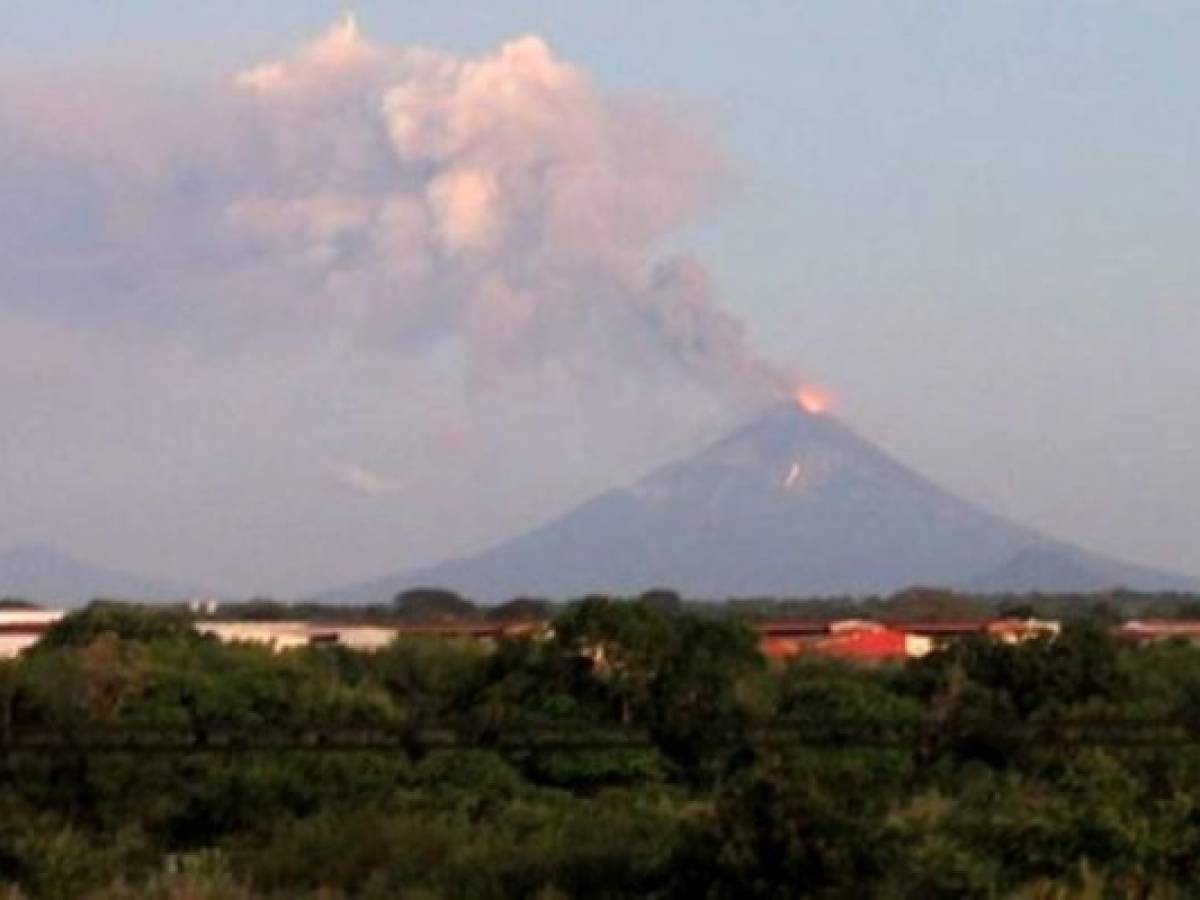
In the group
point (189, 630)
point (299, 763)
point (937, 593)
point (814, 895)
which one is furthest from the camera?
point (937, 593)

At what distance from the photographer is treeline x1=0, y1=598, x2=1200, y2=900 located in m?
19.5

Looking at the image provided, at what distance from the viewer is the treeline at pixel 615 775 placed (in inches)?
768

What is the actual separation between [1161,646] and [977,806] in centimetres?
2940

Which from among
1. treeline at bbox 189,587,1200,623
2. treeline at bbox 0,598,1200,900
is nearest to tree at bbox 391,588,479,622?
treeline at bbox 189,587,1200,623

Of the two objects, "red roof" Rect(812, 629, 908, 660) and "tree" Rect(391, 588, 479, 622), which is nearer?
"red roof" Rect(812, 629, 908, 660)

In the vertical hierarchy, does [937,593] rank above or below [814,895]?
above

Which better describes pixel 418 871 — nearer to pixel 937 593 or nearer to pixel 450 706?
pixel 450 706

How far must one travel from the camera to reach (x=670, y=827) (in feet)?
88.3

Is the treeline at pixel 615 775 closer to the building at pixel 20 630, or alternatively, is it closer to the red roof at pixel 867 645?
the building at pixel 20 630

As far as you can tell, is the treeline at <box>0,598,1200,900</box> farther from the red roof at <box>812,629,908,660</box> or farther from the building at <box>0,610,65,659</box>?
the red roof at <box>812,629,908,660</box>

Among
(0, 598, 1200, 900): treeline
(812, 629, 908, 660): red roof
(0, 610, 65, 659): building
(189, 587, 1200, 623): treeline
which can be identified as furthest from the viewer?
(189, 587, 1200, 623): treeline

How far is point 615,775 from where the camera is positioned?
1411 inches

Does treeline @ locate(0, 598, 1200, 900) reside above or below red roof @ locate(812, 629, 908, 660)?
below

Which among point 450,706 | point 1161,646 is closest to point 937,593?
point 1161,646
